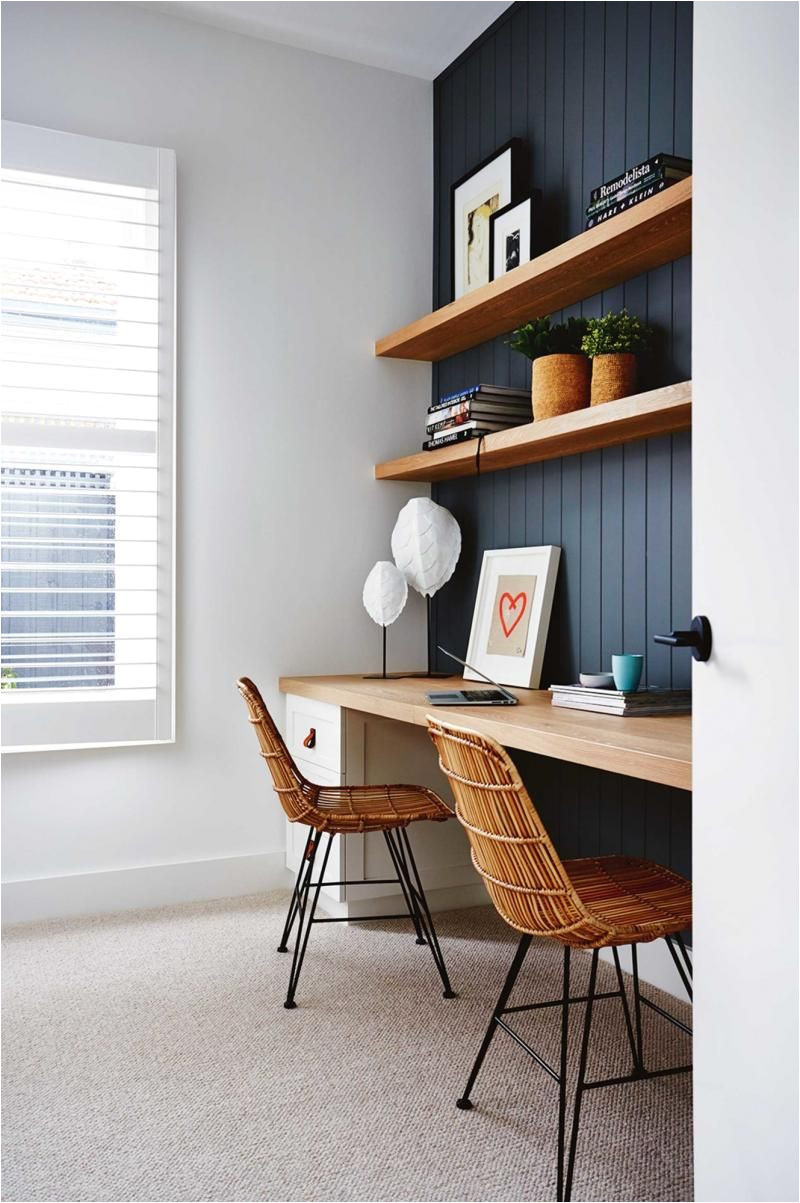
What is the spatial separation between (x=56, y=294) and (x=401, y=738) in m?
1.77

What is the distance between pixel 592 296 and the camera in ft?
8.98

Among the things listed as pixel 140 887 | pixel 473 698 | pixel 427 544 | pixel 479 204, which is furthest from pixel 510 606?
pixel 140 887

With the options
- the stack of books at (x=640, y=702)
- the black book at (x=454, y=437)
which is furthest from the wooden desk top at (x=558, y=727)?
the black book at (x=454, y=437)

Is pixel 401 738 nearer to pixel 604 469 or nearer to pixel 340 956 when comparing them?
pixel 340 956

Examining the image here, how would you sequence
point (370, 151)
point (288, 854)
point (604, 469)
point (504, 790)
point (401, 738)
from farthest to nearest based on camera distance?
1. point (370, 151)
2. point (288, 854)
3. point (401, 738)
4. point (604, 469)
5. point (504, 790)

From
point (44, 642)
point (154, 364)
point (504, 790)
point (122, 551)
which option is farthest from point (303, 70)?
point (504, 790)

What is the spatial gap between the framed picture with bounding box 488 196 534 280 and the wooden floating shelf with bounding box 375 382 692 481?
54cm

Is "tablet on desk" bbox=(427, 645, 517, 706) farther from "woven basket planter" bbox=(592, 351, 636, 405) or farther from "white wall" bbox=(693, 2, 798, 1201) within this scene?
"white wall" bbox=(693, 2, 798, 1201)

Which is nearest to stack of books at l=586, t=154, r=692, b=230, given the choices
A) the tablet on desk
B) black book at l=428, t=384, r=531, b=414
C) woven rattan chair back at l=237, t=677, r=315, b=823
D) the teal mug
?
black book at l=428, t=384, r=531, b=414

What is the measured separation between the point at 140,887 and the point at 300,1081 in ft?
4.29

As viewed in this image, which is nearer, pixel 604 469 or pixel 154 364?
pixel 604 469

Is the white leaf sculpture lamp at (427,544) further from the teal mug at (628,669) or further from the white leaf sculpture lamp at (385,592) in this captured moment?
the teal mug at (628,669)

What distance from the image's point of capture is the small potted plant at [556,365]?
2561 mm

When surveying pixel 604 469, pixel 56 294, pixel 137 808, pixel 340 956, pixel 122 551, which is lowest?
pixel 340 956
